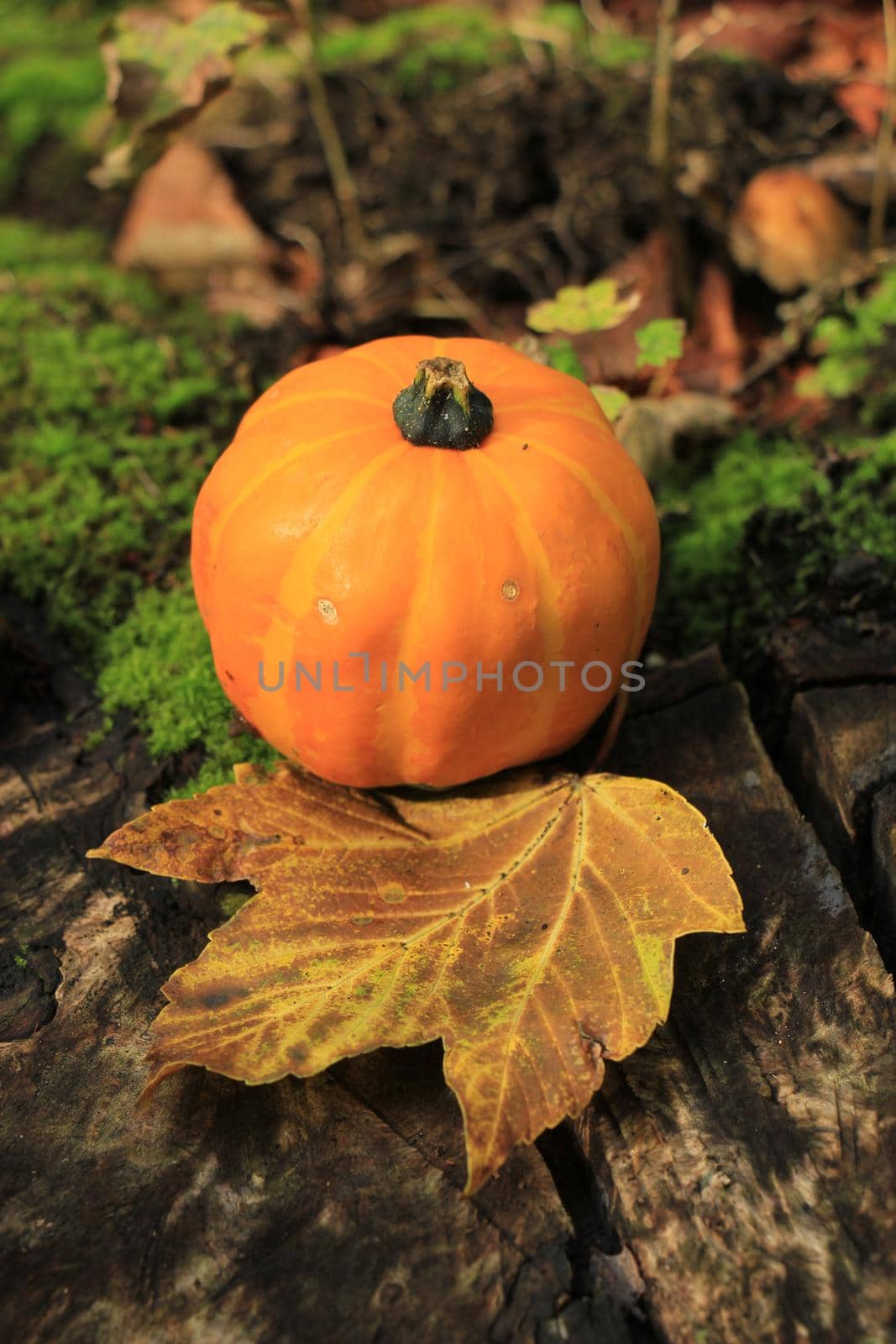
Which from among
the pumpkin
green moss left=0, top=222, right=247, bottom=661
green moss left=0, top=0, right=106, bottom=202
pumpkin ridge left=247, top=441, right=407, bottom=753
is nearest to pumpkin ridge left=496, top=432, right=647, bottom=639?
the pumpkin

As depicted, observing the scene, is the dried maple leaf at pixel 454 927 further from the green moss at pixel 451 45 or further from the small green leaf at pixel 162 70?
the green moss at pixel 451 45

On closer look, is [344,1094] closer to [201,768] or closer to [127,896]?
[127,896]

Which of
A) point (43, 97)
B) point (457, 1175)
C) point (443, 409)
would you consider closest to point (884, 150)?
point (443, 409)

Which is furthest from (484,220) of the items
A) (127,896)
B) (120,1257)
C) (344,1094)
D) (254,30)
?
(120,1257)

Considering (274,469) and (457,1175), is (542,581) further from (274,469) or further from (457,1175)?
(457,1175)

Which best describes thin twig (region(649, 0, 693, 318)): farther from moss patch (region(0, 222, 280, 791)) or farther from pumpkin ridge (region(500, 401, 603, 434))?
pumpkin ridge (region(500, 401, 603, 434))

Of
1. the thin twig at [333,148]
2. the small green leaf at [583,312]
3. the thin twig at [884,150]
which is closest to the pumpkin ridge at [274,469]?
the small green leaf at [583,312]
